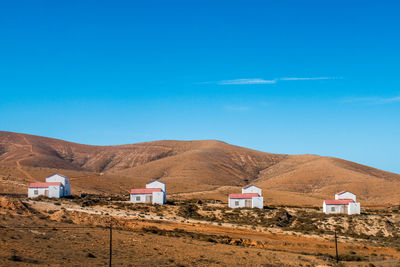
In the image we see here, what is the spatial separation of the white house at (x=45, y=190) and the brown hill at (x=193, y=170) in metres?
9.03

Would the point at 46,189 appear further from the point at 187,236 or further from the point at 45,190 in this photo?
the point at 187,236

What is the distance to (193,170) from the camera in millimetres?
121312

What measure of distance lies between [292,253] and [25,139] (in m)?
154

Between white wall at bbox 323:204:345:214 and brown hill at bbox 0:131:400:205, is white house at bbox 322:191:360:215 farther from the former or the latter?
brown hill at bbox 0:131:400:205

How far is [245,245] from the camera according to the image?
33844 millimetres

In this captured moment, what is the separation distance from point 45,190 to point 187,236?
28746mm

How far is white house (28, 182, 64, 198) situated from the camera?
55.4m

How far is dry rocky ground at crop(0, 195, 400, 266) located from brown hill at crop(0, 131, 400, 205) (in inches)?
898

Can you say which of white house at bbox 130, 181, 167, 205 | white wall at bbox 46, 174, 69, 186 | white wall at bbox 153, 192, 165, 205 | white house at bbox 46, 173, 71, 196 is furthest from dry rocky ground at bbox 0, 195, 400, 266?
white wall at bbox 46, 174, 69, 186

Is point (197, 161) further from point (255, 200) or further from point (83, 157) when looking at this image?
point (255, 200)

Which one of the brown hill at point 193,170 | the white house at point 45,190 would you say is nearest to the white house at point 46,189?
the white house at point 45,190

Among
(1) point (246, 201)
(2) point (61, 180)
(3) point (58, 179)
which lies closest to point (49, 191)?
(2) point (61, 180)

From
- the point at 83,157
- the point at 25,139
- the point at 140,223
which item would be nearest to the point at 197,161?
Answer: the point at 83,157

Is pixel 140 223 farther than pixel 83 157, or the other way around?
pixel 83 157
